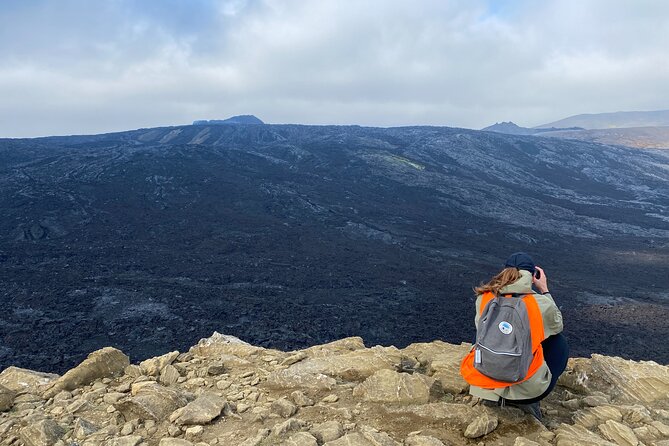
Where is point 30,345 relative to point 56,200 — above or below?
below

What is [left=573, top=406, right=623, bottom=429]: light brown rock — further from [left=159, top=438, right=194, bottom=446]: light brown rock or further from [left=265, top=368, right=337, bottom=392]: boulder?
[left=159, top=438, right=194, bottom=446]: light brown rock

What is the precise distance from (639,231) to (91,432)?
3652cm

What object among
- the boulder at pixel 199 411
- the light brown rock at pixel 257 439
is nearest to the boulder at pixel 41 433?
the boulder at pixel 199 411

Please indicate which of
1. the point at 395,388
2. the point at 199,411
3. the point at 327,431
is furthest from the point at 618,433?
the point at 199,411

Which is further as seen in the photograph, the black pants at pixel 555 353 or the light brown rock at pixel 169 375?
the light brown rock at pixel 169 375

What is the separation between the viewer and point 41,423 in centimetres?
356

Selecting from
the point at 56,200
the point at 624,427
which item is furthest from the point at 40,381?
the point at 56,200

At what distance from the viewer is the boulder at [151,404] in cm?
377

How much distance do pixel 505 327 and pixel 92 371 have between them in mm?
4425

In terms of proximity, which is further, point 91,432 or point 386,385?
point 386,385

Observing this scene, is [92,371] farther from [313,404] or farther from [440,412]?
[440,412]

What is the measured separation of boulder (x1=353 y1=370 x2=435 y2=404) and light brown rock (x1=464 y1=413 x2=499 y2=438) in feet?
2.17

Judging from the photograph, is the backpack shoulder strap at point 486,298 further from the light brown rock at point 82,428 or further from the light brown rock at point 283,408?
the light brown rock at point 82,428

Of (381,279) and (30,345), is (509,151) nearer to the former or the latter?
(381,279)
